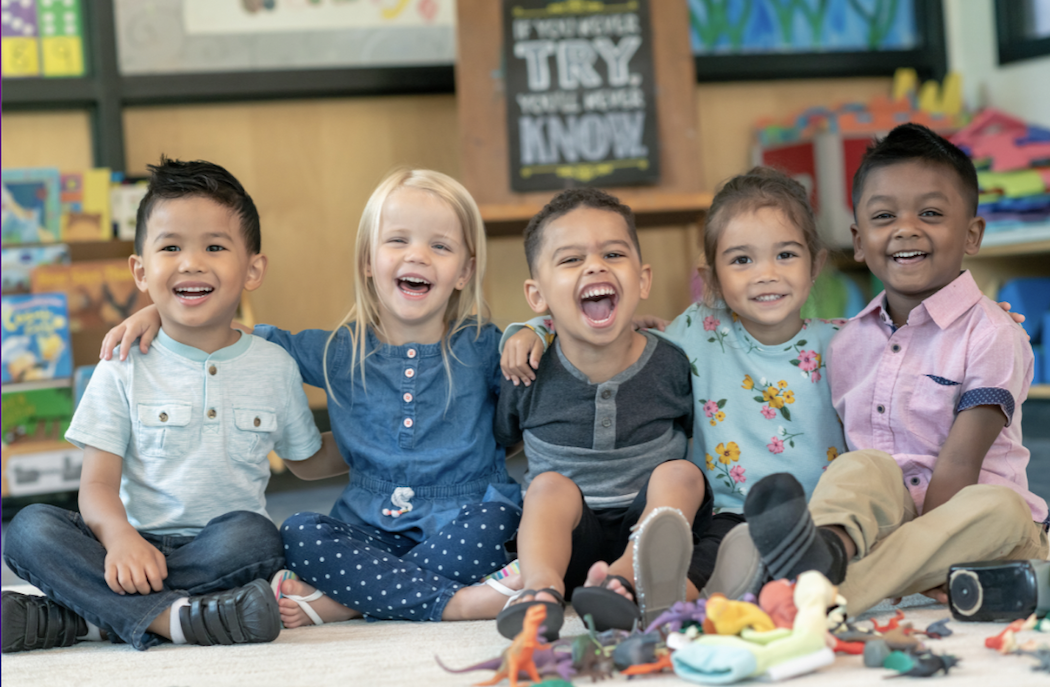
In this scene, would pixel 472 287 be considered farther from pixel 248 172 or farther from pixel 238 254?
pixel 248 172

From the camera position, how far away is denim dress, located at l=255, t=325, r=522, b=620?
1.27 m

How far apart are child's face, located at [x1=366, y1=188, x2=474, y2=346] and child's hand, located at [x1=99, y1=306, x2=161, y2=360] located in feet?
1.00

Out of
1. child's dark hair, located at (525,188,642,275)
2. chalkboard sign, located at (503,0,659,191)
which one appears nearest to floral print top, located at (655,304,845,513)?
child's dark hair, located at (525,188,642,275)

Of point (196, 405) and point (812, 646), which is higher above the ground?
point (196, 405)

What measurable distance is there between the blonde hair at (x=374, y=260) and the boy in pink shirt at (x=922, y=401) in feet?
1.71

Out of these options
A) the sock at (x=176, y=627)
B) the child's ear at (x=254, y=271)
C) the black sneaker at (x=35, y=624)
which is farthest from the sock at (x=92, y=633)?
the child's ear at (x=254, y=271)

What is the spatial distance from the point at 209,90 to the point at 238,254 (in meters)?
1.72

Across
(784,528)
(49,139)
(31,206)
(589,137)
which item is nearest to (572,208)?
(784,528)

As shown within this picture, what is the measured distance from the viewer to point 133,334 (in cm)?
131

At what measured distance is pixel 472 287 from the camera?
1.49 m

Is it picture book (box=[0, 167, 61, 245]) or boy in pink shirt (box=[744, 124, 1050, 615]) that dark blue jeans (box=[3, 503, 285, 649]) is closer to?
boy in pink shirt (box=[744, 124, 1050, 615])

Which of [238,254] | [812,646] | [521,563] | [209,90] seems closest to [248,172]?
[209,90]

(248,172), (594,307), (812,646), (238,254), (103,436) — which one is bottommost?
(812,646)

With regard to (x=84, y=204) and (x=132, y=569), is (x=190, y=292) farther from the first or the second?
(x=84, y=204)
